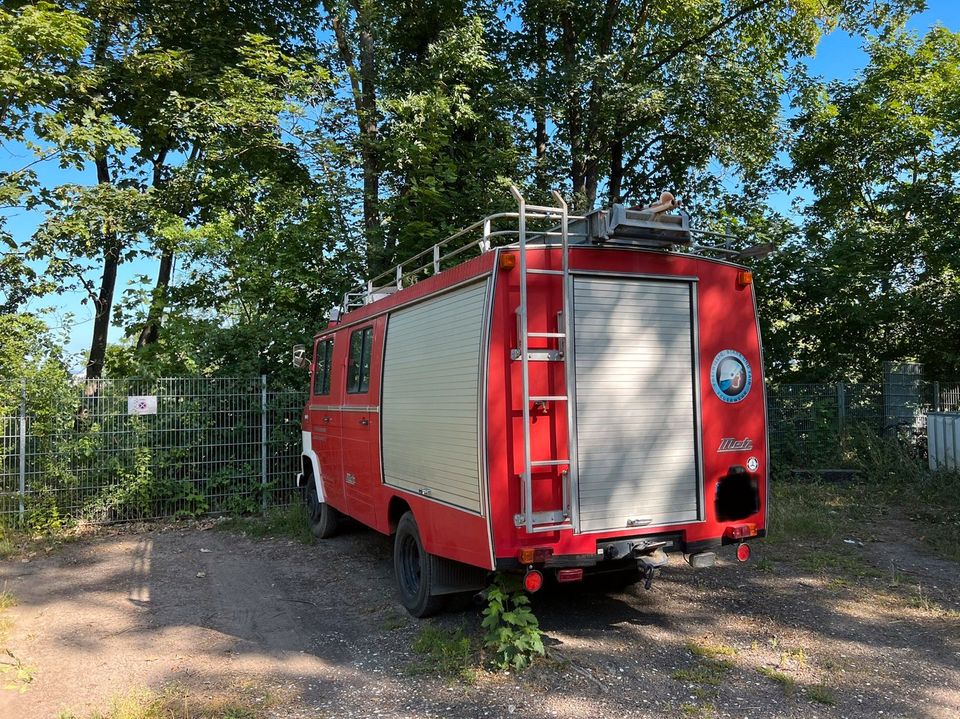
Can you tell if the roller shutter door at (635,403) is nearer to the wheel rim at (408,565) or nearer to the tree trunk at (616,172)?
the wheel rim at (408,565)

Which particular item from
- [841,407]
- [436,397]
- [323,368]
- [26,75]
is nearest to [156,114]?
[26,75]

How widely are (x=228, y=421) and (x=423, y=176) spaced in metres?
5.65

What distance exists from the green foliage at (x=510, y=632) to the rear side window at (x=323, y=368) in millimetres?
4044

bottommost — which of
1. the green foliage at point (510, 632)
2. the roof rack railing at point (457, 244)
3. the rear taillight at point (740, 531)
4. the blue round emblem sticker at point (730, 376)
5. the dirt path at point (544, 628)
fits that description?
the dirt path at point (544, 628)

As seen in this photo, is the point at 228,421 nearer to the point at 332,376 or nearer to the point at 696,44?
the point at 332,376

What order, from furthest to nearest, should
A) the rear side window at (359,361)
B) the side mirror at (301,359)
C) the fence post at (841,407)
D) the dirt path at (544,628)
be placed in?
the fence post at (841,407)
the side mirror at (301,359)
the rear side window at (359,361)
the dirt path at (544,628)

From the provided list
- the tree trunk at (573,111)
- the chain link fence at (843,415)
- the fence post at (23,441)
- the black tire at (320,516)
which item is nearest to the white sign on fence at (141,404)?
the fence post at (23,441)

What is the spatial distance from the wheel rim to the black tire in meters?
2.78

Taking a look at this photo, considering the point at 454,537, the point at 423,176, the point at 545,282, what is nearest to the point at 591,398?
the point at 545,282

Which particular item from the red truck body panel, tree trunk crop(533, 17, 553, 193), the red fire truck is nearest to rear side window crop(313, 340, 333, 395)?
the red truck body panel

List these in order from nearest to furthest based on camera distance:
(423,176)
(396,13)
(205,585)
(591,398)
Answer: (591,398), (205,585), (423,176), (396,13)

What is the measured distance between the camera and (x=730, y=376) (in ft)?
17.2

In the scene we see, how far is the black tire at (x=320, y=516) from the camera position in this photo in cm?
865

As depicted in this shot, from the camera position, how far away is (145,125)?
572 inches
